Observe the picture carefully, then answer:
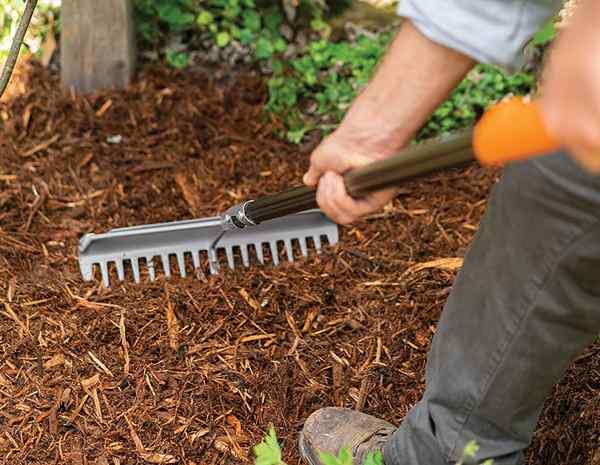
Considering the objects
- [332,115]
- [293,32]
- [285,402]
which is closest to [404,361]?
[285,402]

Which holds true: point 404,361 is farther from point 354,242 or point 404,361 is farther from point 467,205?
point 467,205

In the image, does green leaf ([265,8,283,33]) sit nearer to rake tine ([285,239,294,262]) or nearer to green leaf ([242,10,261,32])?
green leaf ([242,10,261,32])

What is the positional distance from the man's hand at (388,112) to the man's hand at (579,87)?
0.48 m

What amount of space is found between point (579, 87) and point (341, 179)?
78 cm

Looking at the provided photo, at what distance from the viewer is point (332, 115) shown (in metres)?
3.27

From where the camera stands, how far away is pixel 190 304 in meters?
2.54

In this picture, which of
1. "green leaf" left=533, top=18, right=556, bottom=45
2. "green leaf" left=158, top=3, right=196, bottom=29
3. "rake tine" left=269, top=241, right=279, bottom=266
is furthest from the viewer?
"green leaf" left=158, top=3, right=196, bottom=29

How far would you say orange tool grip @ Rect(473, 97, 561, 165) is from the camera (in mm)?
1187

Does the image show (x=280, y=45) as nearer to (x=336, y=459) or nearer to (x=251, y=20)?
(x=251, y=20)

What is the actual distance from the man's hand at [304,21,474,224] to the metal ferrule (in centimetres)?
50

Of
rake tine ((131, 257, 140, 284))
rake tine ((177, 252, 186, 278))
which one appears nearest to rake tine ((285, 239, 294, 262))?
rake tine ((177, 252, 186, 278))

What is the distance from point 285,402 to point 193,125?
1.31 meters

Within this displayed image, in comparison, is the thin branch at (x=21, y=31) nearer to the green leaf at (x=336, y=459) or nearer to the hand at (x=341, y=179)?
the hand at (x=341, y=179)

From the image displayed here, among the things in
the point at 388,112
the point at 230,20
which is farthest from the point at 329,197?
the point at 230,20
